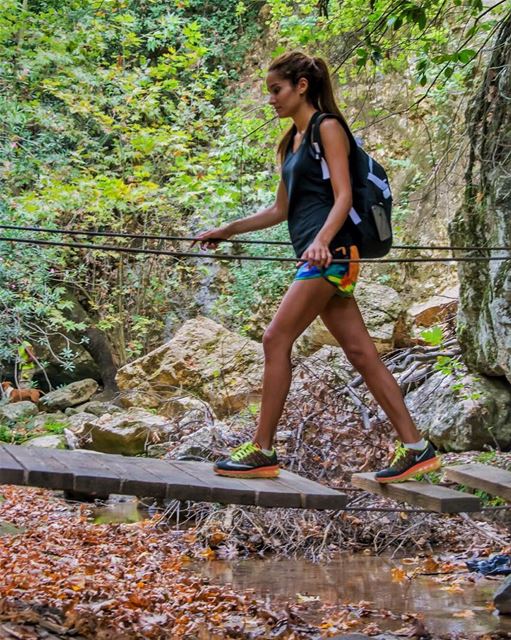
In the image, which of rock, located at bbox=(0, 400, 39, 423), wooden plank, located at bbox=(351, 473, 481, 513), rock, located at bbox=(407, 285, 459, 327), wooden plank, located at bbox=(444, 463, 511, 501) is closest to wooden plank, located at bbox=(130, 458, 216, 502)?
wooden plank, located at bbox=(351, 473, 481, 513)

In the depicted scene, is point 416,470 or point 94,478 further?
point 416,470

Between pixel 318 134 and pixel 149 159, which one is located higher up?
pixel 149 159

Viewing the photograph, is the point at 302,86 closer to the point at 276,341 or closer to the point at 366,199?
the point at 366,199

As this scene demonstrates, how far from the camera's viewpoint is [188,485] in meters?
3.12

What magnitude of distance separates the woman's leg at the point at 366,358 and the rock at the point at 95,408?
860 centimetres

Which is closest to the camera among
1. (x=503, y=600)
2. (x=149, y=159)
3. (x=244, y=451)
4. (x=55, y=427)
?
(x=244, y=451)

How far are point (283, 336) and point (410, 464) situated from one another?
28.9 inches

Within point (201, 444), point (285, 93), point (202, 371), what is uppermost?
point (285, 93)

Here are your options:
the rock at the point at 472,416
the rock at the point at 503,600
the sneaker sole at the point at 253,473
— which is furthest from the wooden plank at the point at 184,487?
the rock at the point at 472,416

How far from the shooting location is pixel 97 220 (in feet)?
41.0

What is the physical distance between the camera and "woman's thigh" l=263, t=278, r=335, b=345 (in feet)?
10.8

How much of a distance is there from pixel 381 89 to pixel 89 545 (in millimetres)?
10067

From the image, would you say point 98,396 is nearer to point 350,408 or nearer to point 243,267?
point 243,267

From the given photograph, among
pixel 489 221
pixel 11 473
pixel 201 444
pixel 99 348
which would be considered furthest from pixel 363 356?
pixel 99 348
